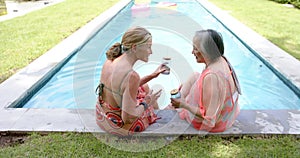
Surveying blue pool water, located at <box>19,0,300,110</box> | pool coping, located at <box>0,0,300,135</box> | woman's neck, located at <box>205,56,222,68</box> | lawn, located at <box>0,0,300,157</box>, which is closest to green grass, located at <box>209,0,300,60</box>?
lawn, located at <box>0,0,300,157</box>

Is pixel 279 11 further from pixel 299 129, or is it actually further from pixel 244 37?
pixel 299 129

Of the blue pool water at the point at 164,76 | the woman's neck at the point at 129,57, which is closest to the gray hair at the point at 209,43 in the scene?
the woman's neck at the point at 129,57

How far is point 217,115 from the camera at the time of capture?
2.71m

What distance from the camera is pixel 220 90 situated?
8.44 feet

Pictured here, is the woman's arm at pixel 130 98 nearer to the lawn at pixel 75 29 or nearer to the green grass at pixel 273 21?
the lawn at pixel 75 29

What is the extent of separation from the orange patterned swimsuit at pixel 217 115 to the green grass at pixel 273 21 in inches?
127

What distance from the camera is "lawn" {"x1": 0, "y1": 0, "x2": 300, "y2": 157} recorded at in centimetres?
260

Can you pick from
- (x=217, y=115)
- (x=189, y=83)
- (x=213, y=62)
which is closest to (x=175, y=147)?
(x=217, y=115)

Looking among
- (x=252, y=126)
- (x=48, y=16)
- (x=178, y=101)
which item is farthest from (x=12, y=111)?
(x=48, y=16)

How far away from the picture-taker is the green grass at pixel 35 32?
5309mm

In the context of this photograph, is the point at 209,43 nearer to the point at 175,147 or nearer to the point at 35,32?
the point at 175,147

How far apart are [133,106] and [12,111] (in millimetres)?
1596

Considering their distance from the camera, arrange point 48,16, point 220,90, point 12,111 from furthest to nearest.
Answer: point 48,16, point 12,111, point 220,90

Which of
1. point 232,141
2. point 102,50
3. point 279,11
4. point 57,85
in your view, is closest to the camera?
point 232,141
